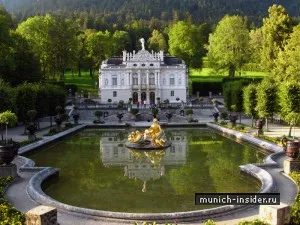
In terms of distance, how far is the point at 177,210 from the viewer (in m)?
15.9

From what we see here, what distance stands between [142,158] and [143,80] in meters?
36.7

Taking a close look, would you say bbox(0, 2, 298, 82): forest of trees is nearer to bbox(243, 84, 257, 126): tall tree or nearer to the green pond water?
bbox(243, 84, 257, 126): tall tree

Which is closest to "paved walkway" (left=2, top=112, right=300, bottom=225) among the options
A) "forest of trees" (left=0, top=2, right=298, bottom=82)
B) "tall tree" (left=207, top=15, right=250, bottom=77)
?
"forest of trees" (left=0, top=2, right=298, bottom=82)

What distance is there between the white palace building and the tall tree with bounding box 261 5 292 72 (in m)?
14.4

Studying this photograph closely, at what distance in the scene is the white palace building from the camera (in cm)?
6216

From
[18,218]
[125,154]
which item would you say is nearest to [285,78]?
[125,154]

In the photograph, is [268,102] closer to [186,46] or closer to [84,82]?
[186,46]

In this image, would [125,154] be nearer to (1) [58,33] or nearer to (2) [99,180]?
(2) [99,180]

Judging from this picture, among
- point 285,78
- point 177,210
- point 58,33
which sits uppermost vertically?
point 58,33

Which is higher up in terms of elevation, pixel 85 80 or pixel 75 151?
pixel 85 80

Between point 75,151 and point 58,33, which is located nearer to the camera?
point 75,151

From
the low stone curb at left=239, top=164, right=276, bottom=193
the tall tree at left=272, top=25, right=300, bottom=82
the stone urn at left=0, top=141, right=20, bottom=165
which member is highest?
the tall tree at left=272, top=25, right=300, bottom=82

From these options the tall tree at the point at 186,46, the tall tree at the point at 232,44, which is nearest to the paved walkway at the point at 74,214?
the tall tree at the point at 232,44

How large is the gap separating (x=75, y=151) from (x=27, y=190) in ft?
38.5
